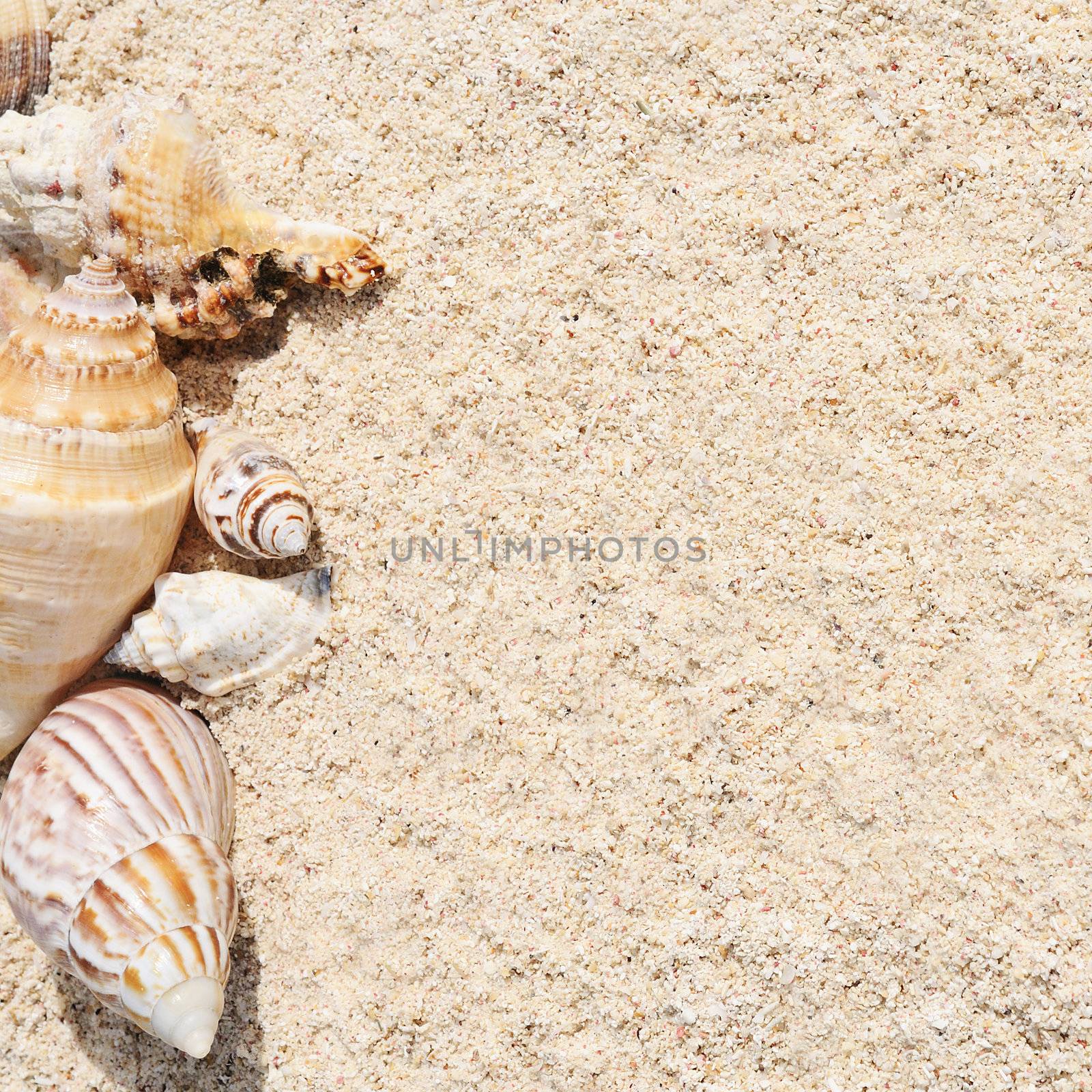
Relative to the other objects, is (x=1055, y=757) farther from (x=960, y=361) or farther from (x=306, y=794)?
(x=306, y=794)

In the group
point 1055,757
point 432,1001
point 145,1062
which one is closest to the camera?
point 1055,757

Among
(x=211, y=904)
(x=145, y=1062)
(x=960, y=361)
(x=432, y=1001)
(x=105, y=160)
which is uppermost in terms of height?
(x=105, y=160)

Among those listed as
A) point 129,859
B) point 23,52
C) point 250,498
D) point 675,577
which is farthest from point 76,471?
point 675,577

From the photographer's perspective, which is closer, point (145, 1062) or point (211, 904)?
point (211, 904)

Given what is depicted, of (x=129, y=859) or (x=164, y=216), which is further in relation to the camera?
(x=164, y=216)

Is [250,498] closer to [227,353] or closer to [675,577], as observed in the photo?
[227,353]

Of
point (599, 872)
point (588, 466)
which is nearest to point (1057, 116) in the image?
point (588, 466)
